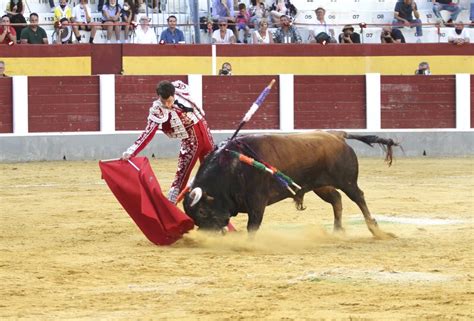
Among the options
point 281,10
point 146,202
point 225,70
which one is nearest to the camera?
point 146,202

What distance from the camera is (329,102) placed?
1670cm

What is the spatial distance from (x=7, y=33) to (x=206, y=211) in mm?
A: 8932

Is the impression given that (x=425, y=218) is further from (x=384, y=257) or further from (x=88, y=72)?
(x=88, y=72)

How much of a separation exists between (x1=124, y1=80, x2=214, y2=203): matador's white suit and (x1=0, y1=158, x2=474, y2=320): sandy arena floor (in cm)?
57

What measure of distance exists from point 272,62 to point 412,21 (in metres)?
2.36

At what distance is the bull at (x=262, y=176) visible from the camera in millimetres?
8109

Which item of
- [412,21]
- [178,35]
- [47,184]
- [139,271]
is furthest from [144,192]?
[412,21]

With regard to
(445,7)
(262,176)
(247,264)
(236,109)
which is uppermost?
(445,7)

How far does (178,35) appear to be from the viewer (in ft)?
56.2

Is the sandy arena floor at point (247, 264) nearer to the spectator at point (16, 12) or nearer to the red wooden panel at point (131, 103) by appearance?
the red wooden panel at point (131, 103)

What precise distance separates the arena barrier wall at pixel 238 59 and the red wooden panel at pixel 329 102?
0.75m

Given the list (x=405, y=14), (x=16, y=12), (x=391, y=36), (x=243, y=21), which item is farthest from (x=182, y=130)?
(x=405, y=14)

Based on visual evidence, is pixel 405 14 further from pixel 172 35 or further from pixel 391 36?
pixel 172 35

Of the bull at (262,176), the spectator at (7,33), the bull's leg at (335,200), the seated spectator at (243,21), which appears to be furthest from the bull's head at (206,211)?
the seated spectator at (243,21)
